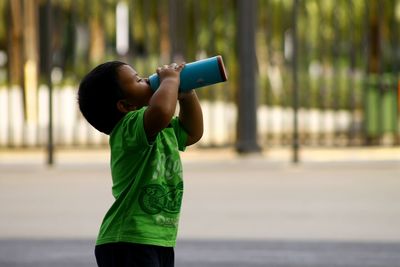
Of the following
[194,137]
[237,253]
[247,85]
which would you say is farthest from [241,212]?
[194,137]

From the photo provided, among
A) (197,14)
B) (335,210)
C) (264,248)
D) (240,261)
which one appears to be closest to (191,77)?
(240,261)

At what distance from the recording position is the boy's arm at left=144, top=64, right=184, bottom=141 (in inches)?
151

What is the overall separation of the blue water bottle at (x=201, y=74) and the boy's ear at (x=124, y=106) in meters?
0.12

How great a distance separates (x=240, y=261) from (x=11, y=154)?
9062mm

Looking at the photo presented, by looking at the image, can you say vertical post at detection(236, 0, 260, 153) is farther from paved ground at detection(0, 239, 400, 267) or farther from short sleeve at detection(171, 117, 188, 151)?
short sleeve at detection(171, 117, 188, 151)

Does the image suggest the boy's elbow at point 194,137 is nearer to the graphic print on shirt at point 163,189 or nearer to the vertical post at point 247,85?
the graphic print on shirt at point 163,189

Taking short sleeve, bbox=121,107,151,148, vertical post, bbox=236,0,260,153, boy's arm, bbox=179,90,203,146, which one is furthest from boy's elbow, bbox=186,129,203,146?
vertical post, bbox=236,0,260,153

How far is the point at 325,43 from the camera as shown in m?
14.9

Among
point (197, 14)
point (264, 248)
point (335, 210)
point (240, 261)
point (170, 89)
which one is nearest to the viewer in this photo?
point (170, 89)

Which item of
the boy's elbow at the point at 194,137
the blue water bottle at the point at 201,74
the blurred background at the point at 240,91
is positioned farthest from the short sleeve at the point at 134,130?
the blurred background at the point at 240,91

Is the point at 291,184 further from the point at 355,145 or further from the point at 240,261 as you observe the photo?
the point at 240,261

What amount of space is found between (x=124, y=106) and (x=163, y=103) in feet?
0.71

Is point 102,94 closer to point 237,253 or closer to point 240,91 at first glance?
point 237,253

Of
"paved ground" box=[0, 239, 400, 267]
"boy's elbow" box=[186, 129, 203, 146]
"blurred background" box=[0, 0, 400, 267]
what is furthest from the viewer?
"blurred background" box=[0, 0, 400, 267]
